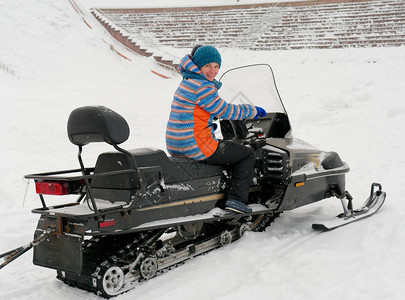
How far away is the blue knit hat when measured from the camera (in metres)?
3.55

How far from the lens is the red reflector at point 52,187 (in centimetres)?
291

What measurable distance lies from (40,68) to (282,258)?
40.0ft

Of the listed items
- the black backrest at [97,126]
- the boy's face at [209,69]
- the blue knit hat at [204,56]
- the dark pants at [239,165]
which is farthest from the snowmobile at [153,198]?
the blue knit hat at [204,56]

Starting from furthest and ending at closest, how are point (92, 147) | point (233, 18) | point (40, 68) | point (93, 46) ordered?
point (233, 18) < point (93, 46) < point (40, 68) < point (92, 147)

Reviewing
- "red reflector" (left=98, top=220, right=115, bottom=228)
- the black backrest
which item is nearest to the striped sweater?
the black backrest

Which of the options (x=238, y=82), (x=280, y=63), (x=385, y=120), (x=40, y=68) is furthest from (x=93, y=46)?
(x=238, y=82)

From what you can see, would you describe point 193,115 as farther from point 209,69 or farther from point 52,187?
point 52,187

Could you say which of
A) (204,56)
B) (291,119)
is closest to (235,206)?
(204,56)

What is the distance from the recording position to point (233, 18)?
74.1 feet

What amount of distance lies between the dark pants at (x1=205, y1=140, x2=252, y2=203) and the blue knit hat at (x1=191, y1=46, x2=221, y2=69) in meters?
0.70

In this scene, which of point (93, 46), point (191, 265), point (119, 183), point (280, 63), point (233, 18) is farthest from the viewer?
point (233, 18)

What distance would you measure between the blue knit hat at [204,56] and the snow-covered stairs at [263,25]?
1374 centimetres

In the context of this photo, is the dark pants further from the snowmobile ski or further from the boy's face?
the snowmobile ski

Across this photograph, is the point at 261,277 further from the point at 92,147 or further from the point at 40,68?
the point at 40,68
